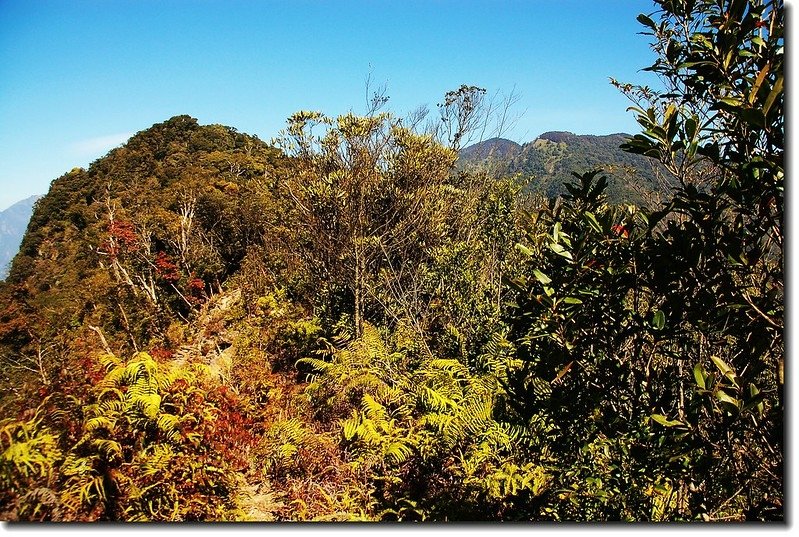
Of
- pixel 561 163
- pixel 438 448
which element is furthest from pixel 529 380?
pixel 561 163

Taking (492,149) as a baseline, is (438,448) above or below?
below

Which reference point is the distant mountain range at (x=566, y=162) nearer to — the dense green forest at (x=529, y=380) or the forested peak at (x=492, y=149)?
the forested peak at (x=492, y=149)

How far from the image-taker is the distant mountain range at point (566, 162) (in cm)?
400

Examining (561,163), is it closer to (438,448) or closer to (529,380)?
(438,448)

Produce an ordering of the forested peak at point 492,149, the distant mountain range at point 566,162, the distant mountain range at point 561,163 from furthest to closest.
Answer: the forested peak at point 492,149
the distant mountain range at point 561,163
the distant mountain range at point 566,162

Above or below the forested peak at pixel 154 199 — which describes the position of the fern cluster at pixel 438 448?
below

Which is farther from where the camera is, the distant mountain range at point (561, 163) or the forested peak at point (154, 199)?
the forested peak at point (154, 199)

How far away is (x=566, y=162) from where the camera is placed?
96.7 m

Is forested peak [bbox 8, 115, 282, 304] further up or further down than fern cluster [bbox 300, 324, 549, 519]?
further up

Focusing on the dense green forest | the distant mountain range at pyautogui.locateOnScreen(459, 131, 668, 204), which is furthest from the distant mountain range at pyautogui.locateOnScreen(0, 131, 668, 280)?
the dense green forest

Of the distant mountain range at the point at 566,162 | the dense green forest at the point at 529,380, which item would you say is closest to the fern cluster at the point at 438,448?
the dense green forest at the point at 529,380

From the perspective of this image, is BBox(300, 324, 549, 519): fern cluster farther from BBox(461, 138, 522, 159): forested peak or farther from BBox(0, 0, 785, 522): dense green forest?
BBox(461, 138, 522, 159): forested peak

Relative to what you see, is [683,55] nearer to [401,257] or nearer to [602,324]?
[602,324]

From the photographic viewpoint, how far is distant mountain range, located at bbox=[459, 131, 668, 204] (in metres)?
4.00
